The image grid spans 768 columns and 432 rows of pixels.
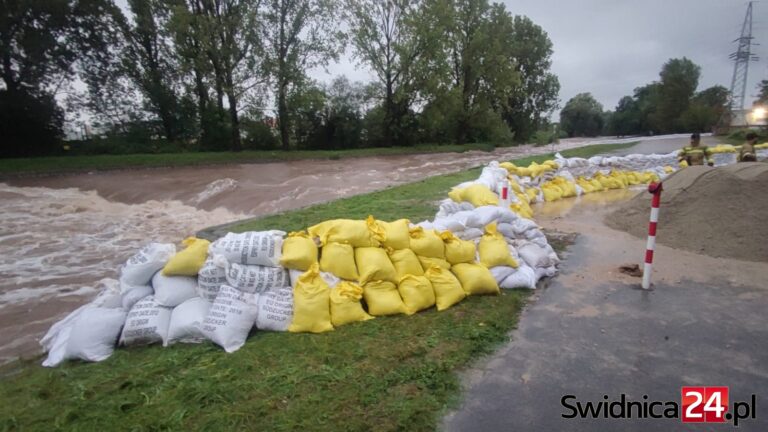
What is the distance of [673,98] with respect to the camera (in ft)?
162

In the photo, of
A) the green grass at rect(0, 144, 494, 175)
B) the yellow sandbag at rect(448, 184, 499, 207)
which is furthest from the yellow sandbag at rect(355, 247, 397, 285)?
the green grass at rect(0, 144, 494, 175)

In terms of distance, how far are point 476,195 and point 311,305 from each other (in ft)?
10.5

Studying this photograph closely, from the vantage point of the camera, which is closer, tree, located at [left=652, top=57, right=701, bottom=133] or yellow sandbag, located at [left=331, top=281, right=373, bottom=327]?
yellow sandbag, located at [left=331, top=281, right=373, bottom=327]

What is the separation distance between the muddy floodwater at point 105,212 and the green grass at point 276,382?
4.62 feet

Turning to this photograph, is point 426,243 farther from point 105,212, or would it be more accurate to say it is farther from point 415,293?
point 105,212

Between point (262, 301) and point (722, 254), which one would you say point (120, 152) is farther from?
point (722, 254)

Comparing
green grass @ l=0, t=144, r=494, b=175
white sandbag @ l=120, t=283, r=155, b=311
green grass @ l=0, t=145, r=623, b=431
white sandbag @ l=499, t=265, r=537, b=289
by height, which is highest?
green grass @ l=0, t=144, r=494, b=175

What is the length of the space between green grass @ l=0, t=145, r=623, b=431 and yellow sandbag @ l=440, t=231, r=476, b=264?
64 cm

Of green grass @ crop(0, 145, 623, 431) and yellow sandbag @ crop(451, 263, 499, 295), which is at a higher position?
yellow sandbag @ crop(451, 263, 499, 295)

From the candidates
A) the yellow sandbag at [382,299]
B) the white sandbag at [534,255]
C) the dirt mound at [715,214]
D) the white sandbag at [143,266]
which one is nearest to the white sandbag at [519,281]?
the white sandbag at [534,255]

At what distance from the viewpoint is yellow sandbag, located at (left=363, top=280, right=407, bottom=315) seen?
304cm

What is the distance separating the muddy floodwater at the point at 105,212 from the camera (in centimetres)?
447

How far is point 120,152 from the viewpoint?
1898cm

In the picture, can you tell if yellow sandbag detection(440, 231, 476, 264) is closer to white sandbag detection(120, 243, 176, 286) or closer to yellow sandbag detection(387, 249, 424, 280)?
yellow sandbag detection(387, 249, 424, 280)
